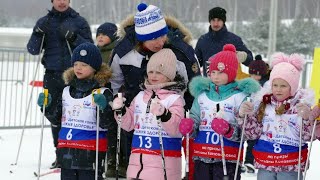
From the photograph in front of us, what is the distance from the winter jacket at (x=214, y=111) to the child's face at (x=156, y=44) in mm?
448

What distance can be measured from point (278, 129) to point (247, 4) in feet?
92.5

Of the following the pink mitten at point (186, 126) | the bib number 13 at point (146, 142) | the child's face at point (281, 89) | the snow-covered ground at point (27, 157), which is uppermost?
the child's face at point (281, 89)

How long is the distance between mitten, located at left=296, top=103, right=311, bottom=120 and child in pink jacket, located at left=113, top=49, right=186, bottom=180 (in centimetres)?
91

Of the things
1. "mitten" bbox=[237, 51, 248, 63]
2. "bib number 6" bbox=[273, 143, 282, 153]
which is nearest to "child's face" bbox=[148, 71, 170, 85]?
"bib number 6" bbox=[273, 143, 282, 153]

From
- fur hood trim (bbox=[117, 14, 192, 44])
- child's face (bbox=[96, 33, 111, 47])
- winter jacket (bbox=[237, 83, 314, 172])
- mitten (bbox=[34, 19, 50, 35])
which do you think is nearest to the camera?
winter jacket (bbox=[237, 83, 314, 172])

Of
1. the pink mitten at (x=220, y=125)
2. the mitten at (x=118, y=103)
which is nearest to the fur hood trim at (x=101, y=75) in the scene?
the mitten at (x=118, y=103)

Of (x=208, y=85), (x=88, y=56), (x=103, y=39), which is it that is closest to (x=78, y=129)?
(x=88, y=56)

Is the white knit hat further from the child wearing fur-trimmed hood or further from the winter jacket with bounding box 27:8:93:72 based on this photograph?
the winter jacket with bounding box 27:8:93:72

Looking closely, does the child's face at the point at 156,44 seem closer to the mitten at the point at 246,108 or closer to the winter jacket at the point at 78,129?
the winter jacket at the point at 78,129

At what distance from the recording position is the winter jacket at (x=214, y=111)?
469 cm

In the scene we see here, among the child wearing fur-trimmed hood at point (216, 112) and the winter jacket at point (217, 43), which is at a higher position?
the winter jacket at point (217, 43)

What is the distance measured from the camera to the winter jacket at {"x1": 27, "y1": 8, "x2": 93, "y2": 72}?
22.8 ft

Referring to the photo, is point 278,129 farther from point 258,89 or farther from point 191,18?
point 191,18

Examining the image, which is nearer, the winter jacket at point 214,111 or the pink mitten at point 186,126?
the pink mitten at point 186,126
